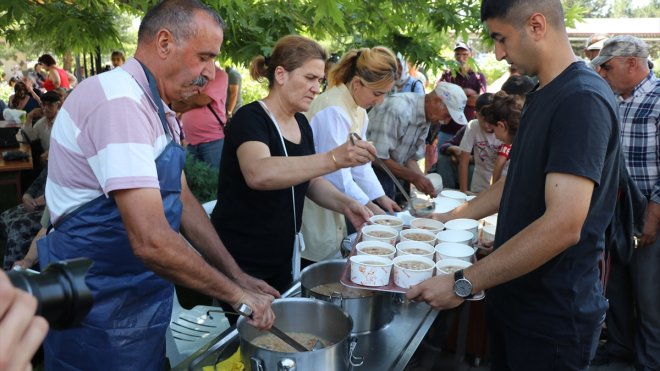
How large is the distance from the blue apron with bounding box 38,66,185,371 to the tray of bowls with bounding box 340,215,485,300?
69 cm

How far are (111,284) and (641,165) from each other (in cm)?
325

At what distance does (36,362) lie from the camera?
2996 mm

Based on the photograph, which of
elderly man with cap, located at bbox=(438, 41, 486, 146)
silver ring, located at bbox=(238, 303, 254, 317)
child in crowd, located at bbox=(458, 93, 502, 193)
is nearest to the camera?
silver ring, located at bbox=(238, 303, 254, 317)

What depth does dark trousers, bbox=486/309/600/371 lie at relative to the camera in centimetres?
179

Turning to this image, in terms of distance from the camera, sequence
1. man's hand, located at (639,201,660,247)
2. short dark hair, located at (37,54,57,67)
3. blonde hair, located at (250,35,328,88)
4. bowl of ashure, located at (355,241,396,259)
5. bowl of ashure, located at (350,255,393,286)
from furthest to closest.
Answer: short dark hair, located at (37,54,57,67) → man's hand, located at (639,201,660,247) → blonde hair, located at (250,35,328,88) → bowl of ashure, located at (355,241,396,259) → bowl of ashure, located at (350,255,393,286)

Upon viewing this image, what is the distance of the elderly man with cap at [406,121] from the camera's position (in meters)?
4.05

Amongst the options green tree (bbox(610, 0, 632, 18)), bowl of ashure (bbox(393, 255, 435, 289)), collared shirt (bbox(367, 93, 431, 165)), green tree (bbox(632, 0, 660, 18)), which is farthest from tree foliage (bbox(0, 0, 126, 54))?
green tree (bbox(610, 0, 632, 18))

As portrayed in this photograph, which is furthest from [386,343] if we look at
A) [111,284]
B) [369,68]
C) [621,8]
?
[621,8]

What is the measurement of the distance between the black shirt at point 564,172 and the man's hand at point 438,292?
24cm

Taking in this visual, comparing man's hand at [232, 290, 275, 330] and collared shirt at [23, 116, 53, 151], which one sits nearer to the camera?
man's hand at [232, 290, 275, 330]

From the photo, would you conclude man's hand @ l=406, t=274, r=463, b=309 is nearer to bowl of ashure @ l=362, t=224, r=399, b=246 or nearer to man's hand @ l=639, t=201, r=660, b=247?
bowl of ashure @ l=362, t=224, r=399, b=246

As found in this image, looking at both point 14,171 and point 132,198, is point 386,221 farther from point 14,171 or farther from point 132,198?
point 14,171

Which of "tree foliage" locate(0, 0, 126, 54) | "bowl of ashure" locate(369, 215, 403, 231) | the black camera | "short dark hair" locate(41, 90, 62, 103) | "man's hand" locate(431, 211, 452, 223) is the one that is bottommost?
"man's hand" locate(431, 211, 452, 223)

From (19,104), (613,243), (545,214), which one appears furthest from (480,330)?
(19,104)
